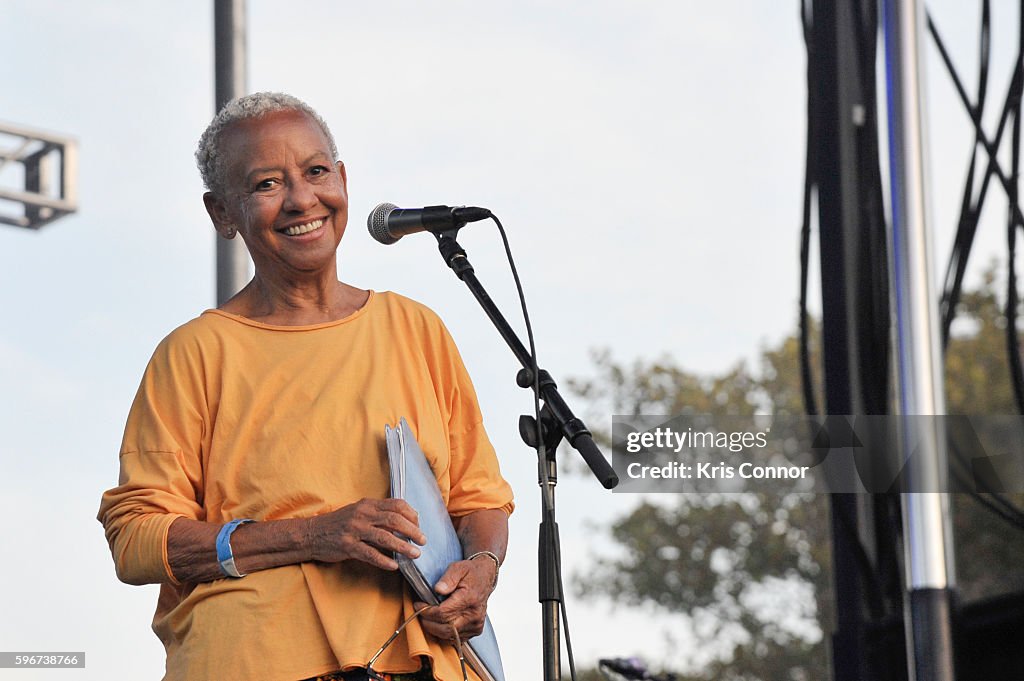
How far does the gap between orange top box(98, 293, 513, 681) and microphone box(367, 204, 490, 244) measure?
5.2 inches

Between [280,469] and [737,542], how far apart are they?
636 cm

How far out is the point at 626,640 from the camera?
7488mm

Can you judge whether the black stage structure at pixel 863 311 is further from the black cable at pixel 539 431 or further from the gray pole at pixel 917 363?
the black cable at pixel 539 431

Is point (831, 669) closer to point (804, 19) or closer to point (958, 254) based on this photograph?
point (958, 254)

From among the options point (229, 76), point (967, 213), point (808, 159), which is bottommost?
point (967, 213)

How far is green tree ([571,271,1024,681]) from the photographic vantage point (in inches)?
287

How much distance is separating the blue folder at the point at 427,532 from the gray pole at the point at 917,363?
75 cm

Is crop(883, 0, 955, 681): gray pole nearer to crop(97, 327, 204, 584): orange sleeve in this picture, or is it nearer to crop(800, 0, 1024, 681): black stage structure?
crop(800, 0, 1024, 681): black stage structure

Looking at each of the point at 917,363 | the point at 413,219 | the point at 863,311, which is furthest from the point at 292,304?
the point at 863,311

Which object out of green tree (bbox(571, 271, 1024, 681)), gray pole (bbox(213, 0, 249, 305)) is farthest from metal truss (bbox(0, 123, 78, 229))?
green tree (bbox(571, 271, 1024, 681))

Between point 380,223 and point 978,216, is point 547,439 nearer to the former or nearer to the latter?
point 380,223

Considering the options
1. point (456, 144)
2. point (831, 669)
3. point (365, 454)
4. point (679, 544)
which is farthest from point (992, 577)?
point (365, 454)

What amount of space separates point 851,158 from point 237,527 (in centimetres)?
138

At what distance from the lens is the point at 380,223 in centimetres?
188
